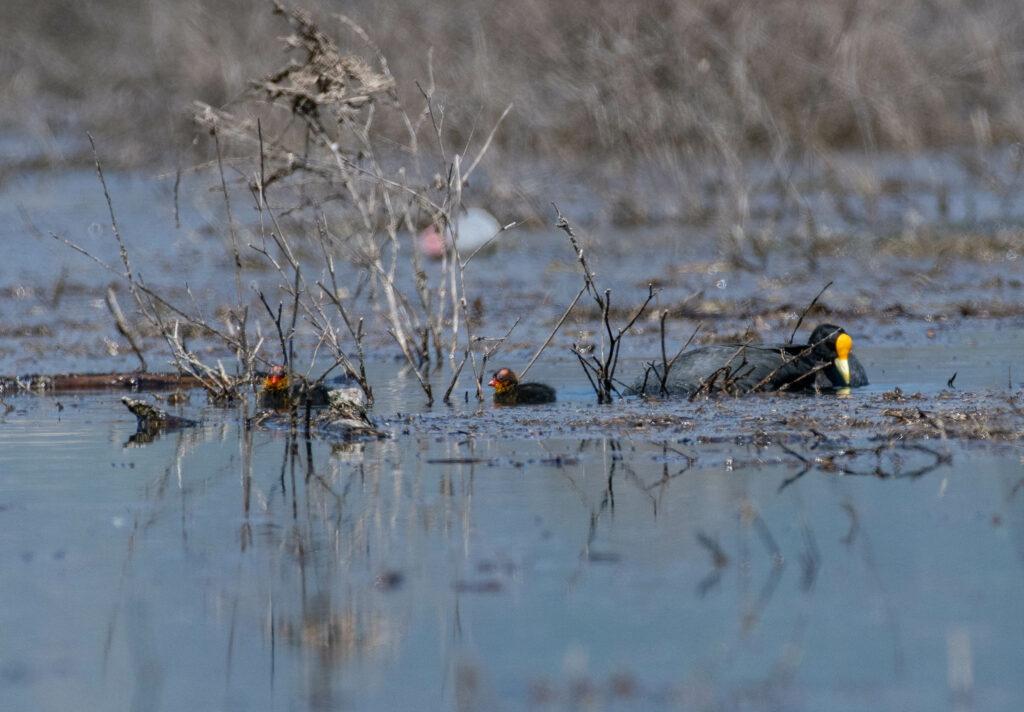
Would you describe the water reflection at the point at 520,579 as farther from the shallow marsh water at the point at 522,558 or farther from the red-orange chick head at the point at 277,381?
the red-orange chick head at the point at 277,381

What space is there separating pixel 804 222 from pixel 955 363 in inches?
214

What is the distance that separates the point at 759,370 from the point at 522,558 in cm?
341

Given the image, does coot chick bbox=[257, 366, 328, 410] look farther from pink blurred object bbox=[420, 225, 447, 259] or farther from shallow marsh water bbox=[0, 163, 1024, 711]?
pink blurred object bbox=[420, 225, 447, 259]

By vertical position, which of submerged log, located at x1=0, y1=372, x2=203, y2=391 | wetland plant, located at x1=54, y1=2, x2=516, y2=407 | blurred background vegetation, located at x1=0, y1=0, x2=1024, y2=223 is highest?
blurred background vegetation, located at x1=0, y1=0, x2=1024, y2=223

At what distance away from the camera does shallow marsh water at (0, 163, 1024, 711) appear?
10.2 ft

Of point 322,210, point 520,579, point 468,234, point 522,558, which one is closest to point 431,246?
point 468,234

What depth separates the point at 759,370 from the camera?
7.14m

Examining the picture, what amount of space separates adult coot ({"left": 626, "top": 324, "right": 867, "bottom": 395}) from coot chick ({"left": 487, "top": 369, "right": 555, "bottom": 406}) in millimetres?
450

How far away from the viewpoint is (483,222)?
12922 millimetres

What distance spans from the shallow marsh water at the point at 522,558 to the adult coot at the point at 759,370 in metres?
0.18

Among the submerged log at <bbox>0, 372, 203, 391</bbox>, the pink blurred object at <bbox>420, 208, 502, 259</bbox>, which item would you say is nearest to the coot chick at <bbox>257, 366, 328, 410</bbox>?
the submerged log at <bbox>0, 372, 203, 391</bbox>

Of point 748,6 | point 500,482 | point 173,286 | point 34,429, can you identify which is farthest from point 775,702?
point 748,6

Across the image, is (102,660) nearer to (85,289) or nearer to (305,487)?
(305,487)

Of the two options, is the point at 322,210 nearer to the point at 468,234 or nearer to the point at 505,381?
the point at 505,381
